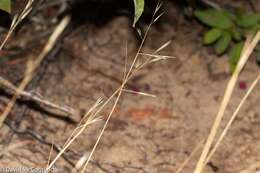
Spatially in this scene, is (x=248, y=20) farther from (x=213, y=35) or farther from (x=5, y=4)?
(x=5, y=4)

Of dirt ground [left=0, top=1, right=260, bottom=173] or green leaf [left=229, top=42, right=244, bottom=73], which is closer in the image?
dirt ground [left=0, top=1, right=260, bottom=173]

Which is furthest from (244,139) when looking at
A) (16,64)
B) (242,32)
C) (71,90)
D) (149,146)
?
(16,64)

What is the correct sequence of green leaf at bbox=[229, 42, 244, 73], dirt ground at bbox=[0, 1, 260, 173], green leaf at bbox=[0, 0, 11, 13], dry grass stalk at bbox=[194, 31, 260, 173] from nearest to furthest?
dry grass stalk at bbox=[194, 31, 260, 173]
green leaf at bbox=[0, 0, 11, 13]
dirt ground at bbox=[0, 1, 260, 173]
green leaf at bbox=[229, 42, 244, 73]

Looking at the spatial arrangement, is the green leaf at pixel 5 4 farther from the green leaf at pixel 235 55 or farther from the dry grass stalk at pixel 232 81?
the green leaf at pixel 235 55

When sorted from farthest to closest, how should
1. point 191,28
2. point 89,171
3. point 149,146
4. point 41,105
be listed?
1. point 191,28
2. point 41,105
3. point 149,146
4. point 89,171

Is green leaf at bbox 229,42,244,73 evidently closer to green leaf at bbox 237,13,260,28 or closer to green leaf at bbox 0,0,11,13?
green leaf at bbox 237,13,260,28

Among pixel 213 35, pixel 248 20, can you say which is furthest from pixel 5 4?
pixel 248 20

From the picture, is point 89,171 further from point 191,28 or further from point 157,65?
point 191,28

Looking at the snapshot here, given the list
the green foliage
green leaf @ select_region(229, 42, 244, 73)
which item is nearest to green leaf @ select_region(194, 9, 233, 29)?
the green foliage
